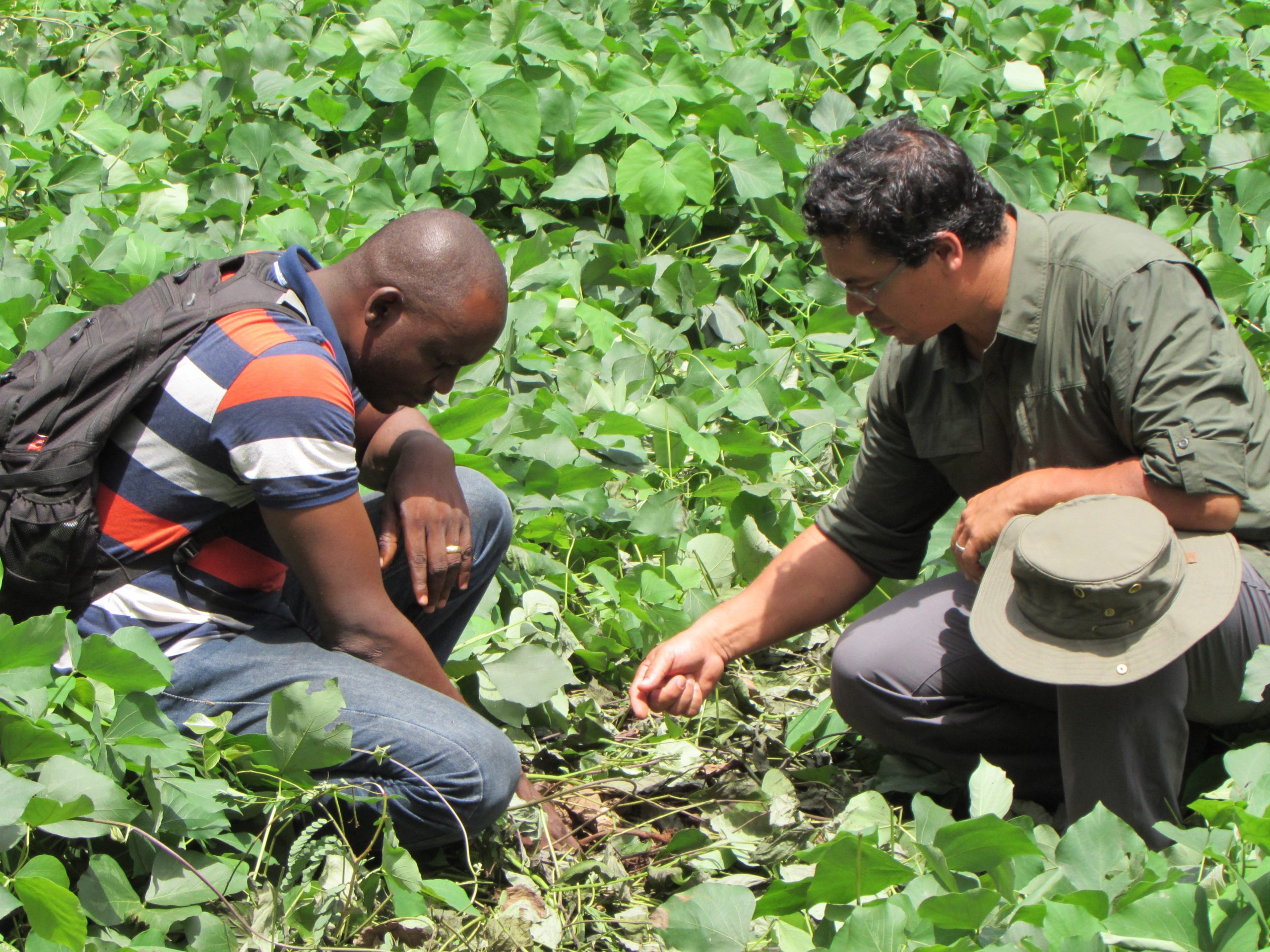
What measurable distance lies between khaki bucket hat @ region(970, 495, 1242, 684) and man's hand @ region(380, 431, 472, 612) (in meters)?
0.76

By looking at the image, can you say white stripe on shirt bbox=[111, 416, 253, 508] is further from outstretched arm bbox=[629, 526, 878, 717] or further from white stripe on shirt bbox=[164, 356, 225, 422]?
outstretched arm bbox=[629, 526, 878, 717]

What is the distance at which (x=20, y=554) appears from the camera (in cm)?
160

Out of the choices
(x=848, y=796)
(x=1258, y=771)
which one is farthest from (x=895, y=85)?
(x=1258, y=771)

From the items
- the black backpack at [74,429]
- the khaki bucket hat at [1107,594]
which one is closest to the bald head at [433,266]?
the black backpack at [74,429]

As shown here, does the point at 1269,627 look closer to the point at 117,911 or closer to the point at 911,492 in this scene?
the point at 911,492

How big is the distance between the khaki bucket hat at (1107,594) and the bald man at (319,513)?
2.42 ft

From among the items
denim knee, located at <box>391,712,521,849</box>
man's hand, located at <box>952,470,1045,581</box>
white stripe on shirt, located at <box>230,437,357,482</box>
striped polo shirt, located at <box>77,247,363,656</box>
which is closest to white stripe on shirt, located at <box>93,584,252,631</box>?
striped polo shirt, located at <box>77,247,363,656</box>

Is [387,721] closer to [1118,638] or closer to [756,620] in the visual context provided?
[756,620]

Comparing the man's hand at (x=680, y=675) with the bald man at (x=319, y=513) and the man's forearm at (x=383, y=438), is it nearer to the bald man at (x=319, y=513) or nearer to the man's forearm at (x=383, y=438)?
the bald man at (x=319, y=513)

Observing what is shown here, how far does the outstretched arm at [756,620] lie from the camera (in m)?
1.99

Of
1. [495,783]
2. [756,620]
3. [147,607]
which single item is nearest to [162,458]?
[147,607]

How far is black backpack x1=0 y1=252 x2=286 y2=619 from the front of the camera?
157 centimetres

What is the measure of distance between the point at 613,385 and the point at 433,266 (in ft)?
4.06

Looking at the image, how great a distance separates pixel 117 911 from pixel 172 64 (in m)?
3.42
